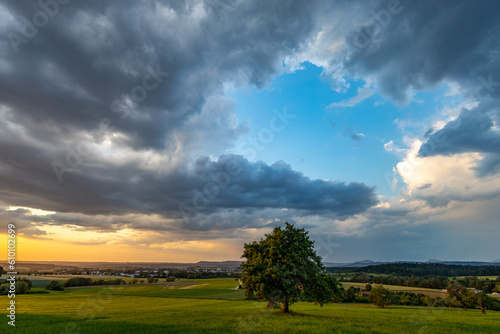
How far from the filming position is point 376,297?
8894 centimetres

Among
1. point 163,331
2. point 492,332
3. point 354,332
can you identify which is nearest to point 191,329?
point 163,331

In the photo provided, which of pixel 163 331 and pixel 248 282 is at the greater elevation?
pixel 248 282

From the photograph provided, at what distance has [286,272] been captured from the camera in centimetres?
2867

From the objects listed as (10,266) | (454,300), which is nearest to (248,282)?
(10,266)

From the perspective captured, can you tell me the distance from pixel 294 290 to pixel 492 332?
68.0 ft

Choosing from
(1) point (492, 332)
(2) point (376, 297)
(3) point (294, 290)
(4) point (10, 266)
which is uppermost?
(4) point (10, 266)

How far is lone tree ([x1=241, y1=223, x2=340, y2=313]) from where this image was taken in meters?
28.9

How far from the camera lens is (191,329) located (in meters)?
22.9

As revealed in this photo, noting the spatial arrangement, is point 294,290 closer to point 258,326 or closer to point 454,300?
point 258,326

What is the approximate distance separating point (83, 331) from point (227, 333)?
1318cm

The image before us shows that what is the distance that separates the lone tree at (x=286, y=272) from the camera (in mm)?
28906

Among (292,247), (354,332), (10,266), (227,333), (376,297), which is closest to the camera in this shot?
(227,333)

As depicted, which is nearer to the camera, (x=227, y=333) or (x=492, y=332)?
(x=227, y=333)

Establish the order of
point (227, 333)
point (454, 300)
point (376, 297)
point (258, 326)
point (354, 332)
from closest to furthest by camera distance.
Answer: point (227, 333) < point (354, 332) < point (258, 326) < point (454, 300) < point (376, 297)
